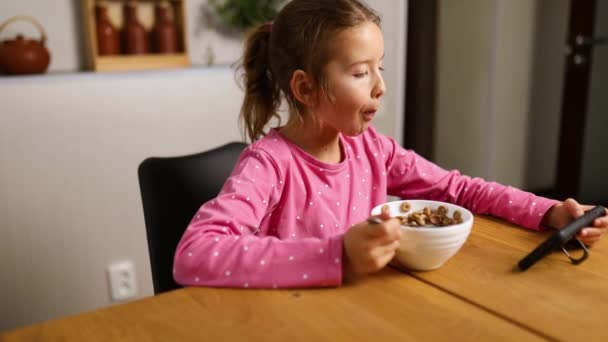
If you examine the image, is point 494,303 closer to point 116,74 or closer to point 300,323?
point 300,323

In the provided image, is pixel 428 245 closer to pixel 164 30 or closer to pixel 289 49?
pixel 289 49

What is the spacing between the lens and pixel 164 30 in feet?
6.72

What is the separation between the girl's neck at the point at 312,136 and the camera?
1.22 m

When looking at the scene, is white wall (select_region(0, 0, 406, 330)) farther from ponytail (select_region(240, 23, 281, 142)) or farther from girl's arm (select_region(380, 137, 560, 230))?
girl's arm (select_region(380, 137, 560, 230))

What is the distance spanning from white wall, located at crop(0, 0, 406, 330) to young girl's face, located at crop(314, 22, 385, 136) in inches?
41.4

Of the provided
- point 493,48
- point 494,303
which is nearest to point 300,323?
point 494,303

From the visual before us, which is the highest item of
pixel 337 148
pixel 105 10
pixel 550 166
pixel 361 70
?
pixel 105 10

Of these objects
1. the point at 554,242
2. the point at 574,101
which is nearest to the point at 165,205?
the point at 554,242

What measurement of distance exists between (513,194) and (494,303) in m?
0.44

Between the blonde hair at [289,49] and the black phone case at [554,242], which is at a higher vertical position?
the blonde hair at [289,49]

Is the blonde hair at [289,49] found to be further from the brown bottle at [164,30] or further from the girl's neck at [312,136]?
the brown bottle at [164,30]

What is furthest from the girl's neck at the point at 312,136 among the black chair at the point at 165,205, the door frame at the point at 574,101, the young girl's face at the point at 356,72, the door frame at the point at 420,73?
the door frame at the point at 574,101

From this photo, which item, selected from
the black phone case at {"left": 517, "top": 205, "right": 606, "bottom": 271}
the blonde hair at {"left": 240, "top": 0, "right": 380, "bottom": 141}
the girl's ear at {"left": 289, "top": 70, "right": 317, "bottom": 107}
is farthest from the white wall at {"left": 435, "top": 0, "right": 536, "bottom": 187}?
the black phone case at {"left": 517, "top": 205, "right": 606, "bottom": 271}

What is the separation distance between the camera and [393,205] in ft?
3.28
